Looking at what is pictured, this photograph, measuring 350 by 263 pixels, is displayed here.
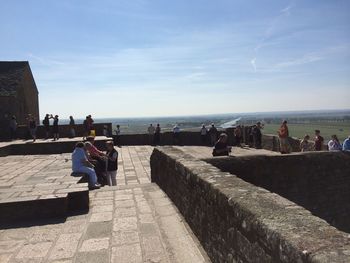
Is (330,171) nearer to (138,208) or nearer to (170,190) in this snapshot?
(170,190)

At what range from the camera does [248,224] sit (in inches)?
128

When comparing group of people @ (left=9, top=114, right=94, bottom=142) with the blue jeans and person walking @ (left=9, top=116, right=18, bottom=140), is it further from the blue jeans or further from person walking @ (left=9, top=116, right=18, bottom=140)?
the blue jeans

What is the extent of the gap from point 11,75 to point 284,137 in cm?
2337

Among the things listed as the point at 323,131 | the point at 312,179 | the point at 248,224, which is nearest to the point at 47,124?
the point at 312,179

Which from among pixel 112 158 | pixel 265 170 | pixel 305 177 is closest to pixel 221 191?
pixel 265 170

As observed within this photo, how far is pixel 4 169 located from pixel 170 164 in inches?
281

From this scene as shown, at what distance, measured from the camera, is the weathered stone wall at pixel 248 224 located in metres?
2.48

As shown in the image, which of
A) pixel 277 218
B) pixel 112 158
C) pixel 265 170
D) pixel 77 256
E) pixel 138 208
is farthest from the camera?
pixel 112 158

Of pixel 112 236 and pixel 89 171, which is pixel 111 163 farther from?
pixel 112 236

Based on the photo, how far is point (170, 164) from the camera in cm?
724

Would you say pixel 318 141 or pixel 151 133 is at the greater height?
pixel 318 141

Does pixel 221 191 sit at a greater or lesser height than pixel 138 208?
greater

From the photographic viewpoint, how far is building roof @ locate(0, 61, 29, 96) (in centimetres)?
2847

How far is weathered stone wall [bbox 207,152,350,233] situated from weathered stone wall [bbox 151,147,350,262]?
2.86 metres
